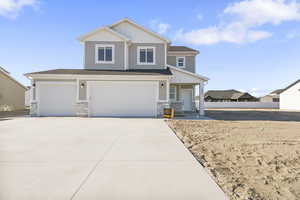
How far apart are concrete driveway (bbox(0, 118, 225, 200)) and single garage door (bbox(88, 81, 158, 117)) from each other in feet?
27.9

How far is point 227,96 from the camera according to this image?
4775 centimetres

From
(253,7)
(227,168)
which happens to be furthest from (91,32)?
(227,168)

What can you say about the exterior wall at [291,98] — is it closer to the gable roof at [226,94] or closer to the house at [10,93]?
the gable roof at [226,94]

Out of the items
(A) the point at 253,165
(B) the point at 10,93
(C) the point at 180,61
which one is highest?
(C) the point at 180,61

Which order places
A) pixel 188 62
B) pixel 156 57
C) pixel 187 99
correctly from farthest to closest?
1. pixel 188 62
2. pixel 187 99
3. pixel 156 57

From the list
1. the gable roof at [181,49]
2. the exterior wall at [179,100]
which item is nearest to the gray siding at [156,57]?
the exterior wall at [179,100]

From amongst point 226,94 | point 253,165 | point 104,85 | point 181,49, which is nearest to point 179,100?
point 181,49

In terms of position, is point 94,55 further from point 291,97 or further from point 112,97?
point 291,97

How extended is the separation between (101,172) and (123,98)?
1100 cm

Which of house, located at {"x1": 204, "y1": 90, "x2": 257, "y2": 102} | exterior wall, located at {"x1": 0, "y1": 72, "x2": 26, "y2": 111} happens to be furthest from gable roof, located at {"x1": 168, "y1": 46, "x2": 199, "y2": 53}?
house, located at {"x1": 204, "y1": 90, "x2": 257, "y2": 102}

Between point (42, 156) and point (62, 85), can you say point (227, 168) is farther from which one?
point (62, 85)

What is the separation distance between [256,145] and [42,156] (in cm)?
614

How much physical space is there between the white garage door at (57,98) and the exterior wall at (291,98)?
29.7 m

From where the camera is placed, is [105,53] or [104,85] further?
[105,53]
